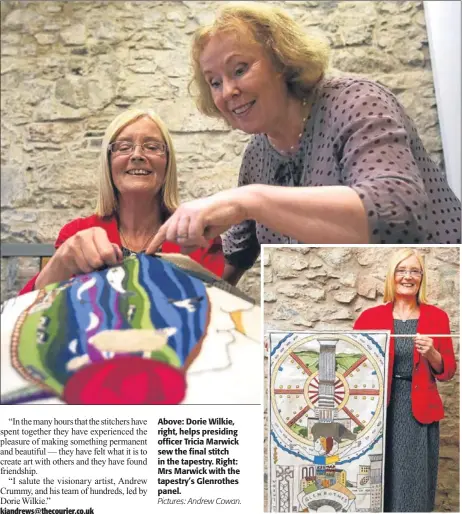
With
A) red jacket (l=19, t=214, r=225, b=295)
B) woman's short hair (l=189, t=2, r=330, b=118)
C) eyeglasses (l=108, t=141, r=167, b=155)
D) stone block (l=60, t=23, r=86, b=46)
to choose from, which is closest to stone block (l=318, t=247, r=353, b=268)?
red jacket (l=19, t=214, r=225, b=295)

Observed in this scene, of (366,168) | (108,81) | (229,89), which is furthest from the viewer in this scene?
(108,81)

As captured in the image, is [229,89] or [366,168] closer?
[366,168]

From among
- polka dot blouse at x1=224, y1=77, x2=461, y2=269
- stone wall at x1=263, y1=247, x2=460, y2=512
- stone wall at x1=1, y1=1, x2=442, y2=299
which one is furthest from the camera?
stone wall at x1=1, y1=1, x2=442, y2=299

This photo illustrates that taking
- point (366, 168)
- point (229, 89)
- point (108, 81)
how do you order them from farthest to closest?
point (108, 81) → point (229, 89) → point (366, 168)

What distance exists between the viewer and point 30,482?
1583 millimetres

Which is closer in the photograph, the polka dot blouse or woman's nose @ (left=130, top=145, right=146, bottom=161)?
the polka dot blouse

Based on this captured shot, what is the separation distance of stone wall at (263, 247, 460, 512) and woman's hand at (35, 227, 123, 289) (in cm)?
38

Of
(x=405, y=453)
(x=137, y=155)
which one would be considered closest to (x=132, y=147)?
(x=137, y=155)

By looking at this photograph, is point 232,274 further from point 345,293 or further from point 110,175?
point 110,175

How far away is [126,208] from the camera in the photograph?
1.60 metres

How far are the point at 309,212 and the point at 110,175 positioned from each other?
0.51m

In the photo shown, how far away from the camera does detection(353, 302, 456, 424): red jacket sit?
1558 mm

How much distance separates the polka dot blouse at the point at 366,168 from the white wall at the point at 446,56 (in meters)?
0.21

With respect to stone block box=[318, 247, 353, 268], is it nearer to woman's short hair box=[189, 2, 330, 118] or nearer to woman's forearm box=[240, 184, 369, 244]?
woman's forearm box=[240, 184, 369, 244]
